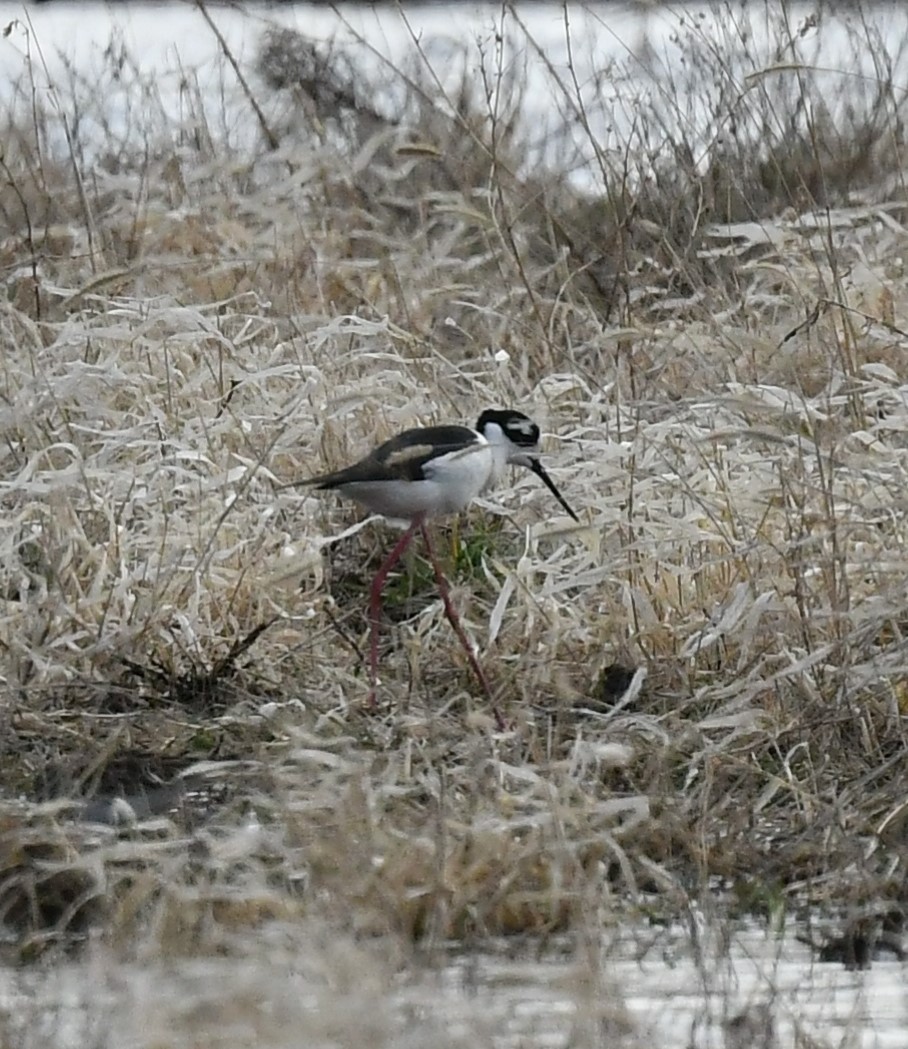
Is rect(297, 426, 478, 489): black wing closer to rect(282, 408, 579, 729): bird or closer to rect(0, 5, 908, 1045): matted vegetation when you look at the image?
rect(282, 408, 579, 729): bird

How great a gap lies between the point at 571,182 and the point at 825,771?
5.06m

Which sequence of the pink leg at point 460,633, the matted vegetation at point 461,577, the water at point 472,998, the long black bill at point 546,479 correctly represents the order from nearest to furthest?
the water at point 472,998 → the matted vegetation at point 461,577 → the pink leg at point 460,633 → the long black bill at point 546,479

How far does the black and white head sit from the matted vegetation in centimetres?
16

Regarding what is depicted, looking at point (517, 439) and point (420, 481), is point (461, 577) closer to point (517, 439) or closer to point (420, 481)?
point (517, 439)

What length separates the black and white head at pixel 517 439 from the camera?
5508 millimetres

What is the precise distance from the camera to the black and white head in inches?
217

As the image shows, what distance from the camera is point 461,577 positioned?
5.79 meters

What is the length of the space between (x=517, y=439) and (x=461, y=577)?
1.38ft

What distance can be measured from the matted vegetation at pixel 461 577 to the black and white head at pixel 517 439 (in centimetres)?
16

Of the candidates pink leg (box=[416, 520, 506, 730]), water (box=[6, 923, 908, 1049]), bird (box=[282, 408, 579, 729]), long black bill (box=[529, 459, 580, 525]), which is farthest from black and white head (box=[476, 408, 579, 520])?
water (box=[6, 923, 908, 1049])

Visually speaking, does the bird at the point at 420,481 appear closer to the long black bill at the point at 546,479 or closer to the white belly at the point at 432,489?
the white belly at the point at 432,489

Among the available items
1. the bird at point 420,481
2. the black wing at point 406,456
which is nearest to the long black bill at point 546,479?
the bird at point 420,481

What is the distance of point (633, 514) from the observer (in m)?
5.48

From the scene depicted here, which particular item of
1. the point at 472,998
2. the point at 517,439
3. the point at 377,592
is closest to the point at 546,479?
the point at 517,439
